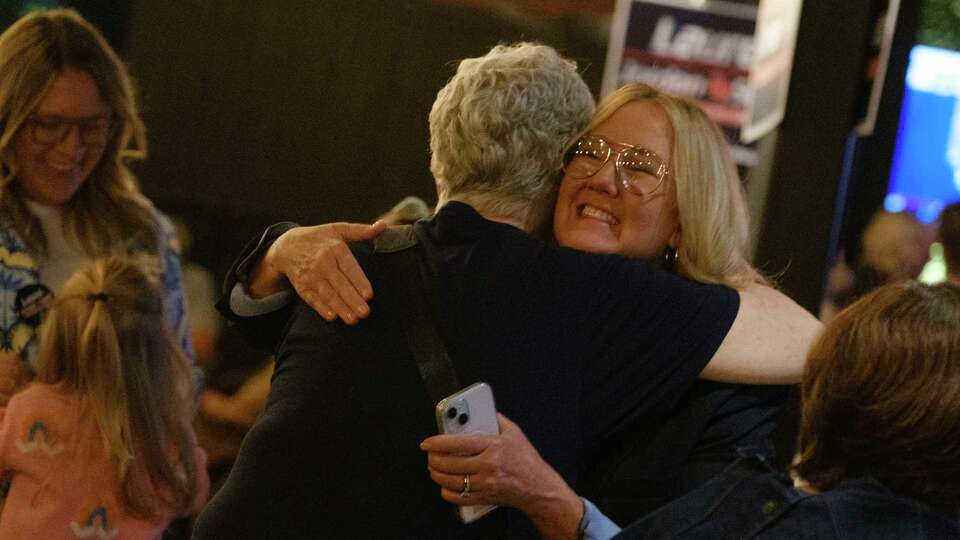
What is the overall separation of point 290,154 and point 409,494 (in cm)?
667

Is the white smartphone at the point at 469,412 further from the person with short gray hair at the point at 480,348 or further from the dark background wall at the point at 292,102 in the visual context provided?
the dark background wall at the point at 292,102

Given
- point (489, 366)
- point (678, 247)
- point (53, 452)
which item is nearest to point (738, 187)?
point (678, 247)

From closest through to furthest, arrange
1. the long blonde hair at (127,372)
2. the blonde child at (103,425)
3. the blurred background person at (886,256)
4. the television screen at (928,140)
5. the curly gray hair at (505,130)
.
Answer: the curly gray hair at (505,130) → the blonde child at (103,425) → the long blonde hair at (127,372) → the blurred background person at (886,256) → the television screen at (928,140)

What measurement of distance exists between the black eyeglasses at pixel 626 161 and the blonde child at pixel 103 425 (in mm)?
1677

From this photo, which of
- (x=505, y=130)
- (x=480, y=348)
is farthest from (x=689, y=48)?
(x=480, y=348)

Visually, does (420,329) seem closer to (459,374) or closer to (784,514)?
(459,374)

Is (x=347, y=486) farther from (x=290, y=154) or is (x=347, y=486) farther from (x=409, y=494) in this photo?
(x=290, y=154)

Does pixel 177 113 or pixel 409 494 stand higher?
pixel 409 494

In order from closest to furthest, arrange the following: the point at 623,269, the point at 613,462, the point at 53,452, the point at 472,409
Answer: the point at 472,409 < the point at 623,269 < the point at 613,462 < the point at 53,452

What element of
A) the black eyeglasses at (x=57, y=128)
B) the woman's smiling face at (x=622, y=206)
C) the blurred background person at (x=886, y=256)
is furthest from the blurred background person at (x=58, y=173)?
the blurred background person at (x=886, y=256)

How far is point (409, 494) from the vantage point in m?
2.60

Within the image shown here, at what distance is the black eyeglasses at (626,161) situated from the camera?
3086mm

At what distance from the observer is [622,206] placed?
3113 mm

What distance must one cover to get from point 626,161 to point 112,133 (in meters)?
1.94
